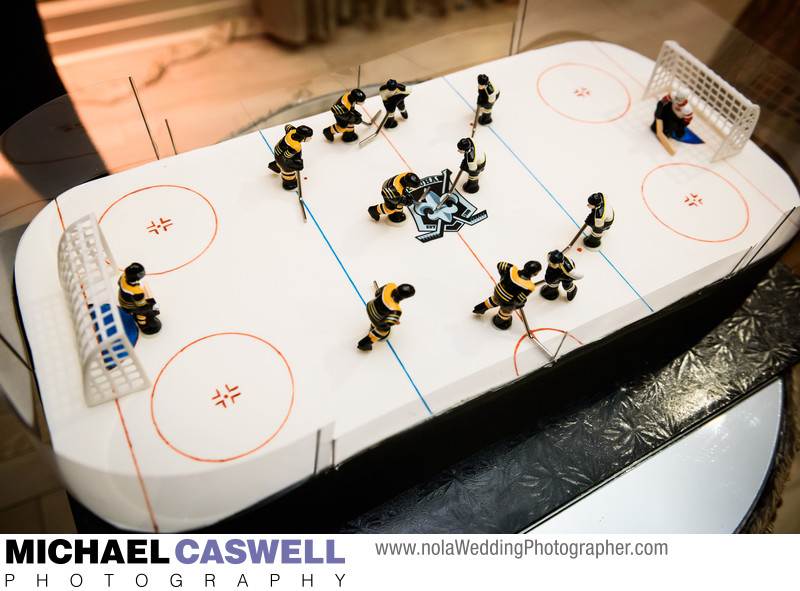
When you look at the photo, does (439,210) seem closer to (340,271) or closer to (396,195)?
(396,195)

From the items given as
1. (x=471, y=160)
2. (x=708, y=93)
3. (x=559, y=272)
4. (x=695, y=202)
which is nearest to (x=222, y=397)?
(x=559, y=272)

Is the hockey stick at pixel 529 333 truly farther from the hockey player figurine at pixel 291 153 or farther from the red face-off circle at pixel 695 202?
the hockey player figurine at pixel 291 153

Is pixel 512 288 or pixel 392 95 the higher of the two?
pixel 392 95

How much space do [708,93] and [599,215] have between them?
4.59ft

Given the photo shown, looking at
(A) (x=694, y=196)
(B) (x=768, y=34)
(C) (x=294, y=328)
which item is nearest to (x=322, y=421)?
(C) (x=294, y=328)

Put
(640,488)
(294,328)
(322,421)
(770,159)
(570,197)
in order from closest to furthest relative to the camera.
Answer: (322,421) → (294,328) → (640,488) → (570,197) → (770,159)

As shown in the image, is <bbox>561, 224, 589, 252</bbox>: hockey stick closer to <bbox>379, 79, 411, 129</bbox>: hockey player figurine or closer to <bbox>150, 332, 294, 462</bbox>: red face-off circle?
<bbox>379, 79, 411, 129</bbox>: hockey player figurine

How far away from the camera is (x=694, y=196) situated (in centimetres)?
354

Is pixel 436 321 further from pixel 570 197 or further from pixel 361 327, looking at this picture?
pixel 570 197

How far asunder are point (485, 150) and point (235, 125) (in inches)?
58.4

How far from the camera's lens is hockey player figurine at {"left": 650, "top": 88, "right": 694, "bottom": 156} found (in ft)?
11.9

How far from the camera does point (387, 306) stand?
2584 millimetres

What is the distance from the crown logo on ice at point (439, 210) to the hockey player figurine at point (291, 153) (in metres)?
0.60

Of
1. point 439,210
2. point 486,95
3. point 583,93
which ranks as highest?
point 486,95
